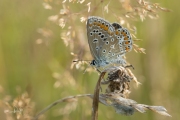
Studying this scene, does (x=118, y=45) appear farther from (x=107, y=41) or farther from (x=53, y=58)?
(x=53, y=58)

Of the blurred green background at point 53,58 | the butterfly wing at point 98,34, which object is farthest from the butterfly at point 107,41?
the blurred green background at point 53,58

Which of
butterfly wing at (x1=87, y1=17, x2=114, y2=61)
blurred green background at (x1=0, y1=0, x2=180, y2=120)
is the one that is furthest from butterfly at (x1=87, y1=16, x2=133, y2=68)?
blurred green background at (x1=0, y1=0, x2=180, y2=120)

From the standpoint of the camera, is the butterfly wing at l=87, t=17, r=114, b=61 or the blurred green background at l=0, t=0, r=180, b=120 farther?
the blurred green background at l=0, t=0, r=180, b=120

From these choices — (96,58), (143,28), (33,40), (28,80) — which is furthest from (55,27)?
(96,58)

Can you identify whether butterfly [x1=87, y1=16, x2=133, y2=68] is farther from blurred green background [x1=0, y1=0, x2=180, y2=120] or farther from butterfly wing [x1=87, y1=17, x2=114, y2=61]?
blurred green background [x1=0, y1=0, x2=180, y2=120]

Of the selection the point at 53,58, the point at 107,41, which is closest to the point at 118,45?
the point at 107,41

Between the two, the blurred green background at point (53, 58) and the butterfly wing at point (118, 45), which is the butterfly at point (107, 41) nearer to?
the butterfly wing at point (118, 45)

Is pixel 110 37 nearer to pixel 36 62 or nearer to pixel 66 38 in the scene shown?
pixel 66 38
